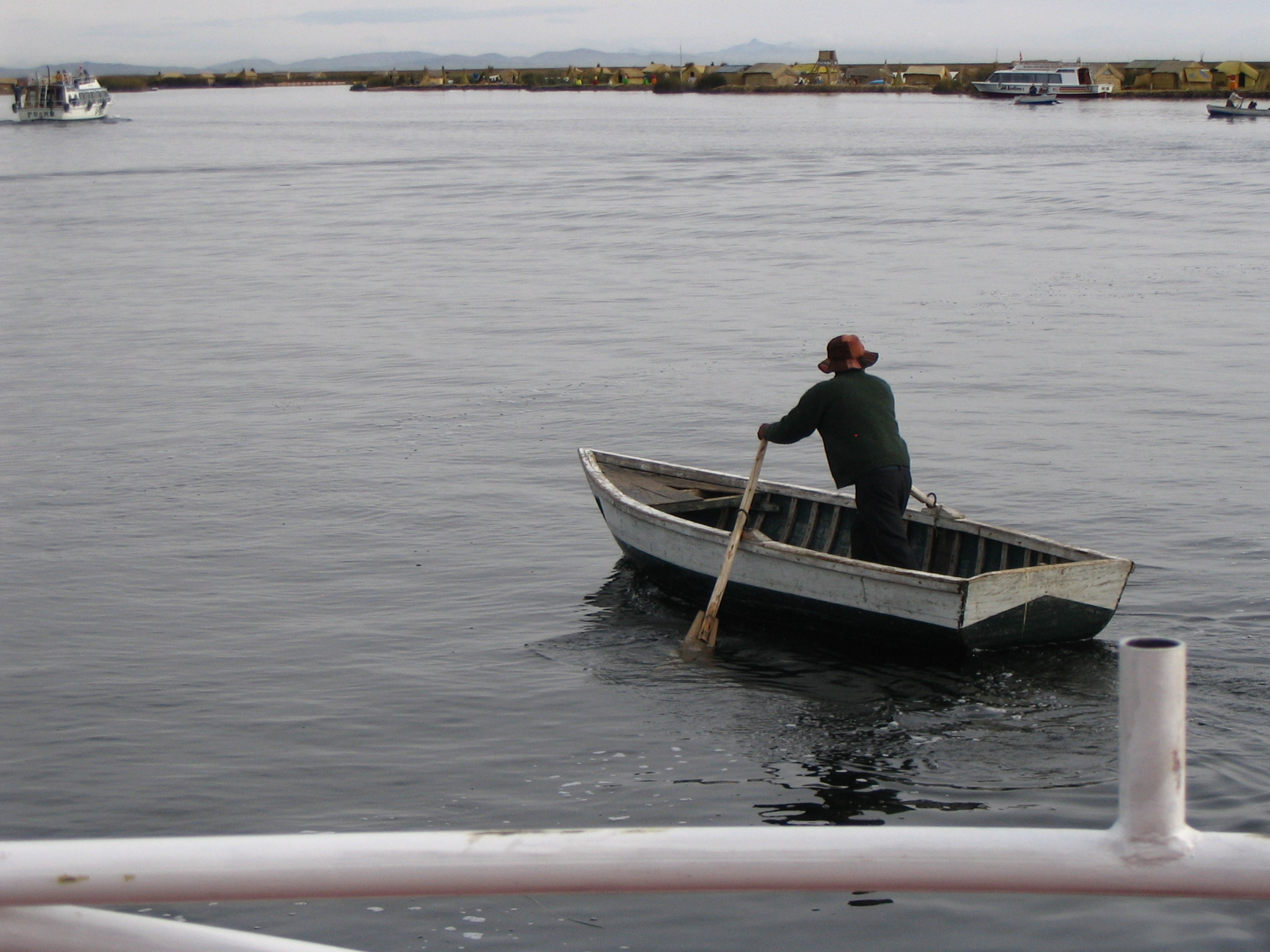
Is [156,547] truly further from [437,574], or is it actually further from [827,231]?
[827,231]

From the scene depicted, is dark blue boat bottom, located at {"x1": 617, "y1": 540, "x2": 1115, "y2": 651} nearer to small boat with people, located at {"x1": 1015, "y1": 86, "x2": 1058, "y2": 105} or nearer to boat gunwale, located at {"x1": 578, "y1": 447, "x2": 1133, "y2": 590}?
boat gunwale, located at {"x1": 578, "y1": 447, "x2": 1133, "y2": 590}

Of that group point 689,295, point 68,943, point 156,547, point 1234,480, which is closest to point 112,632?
point 156,547

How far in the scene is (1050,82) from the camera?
460 feet

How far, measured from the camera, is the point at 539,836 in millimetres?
1888

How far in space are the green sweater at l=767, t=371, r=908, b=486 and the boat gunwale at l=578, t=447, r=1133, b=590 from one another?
65 centimetres

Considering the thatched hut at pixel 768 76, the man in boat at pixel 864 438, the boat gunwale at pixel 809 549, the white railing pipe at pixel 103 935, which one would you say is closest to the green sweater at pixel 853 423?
the man in boat at pixel 864 438

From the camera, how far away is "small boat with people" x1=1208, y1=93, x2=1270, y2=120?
9662 cm

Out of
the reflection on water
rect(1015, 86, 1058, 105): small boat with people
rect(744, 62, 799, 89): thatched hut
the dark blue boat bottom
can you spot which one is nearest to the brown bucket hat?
the dark blue boat bottom

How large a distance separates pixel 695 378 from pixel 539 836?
807 inches

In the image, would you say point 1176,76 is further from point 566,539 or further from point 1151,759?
point 1151,759

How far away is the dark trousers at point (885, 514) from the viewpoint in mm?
10156

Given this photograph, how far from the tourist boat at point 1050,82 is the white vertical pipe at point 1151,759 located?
5863 inches

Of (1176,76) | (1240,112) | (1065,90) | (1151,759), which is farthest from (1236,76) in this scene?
(1151,759)

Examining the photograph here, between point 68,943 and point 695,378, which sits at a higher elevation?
point 68,943
